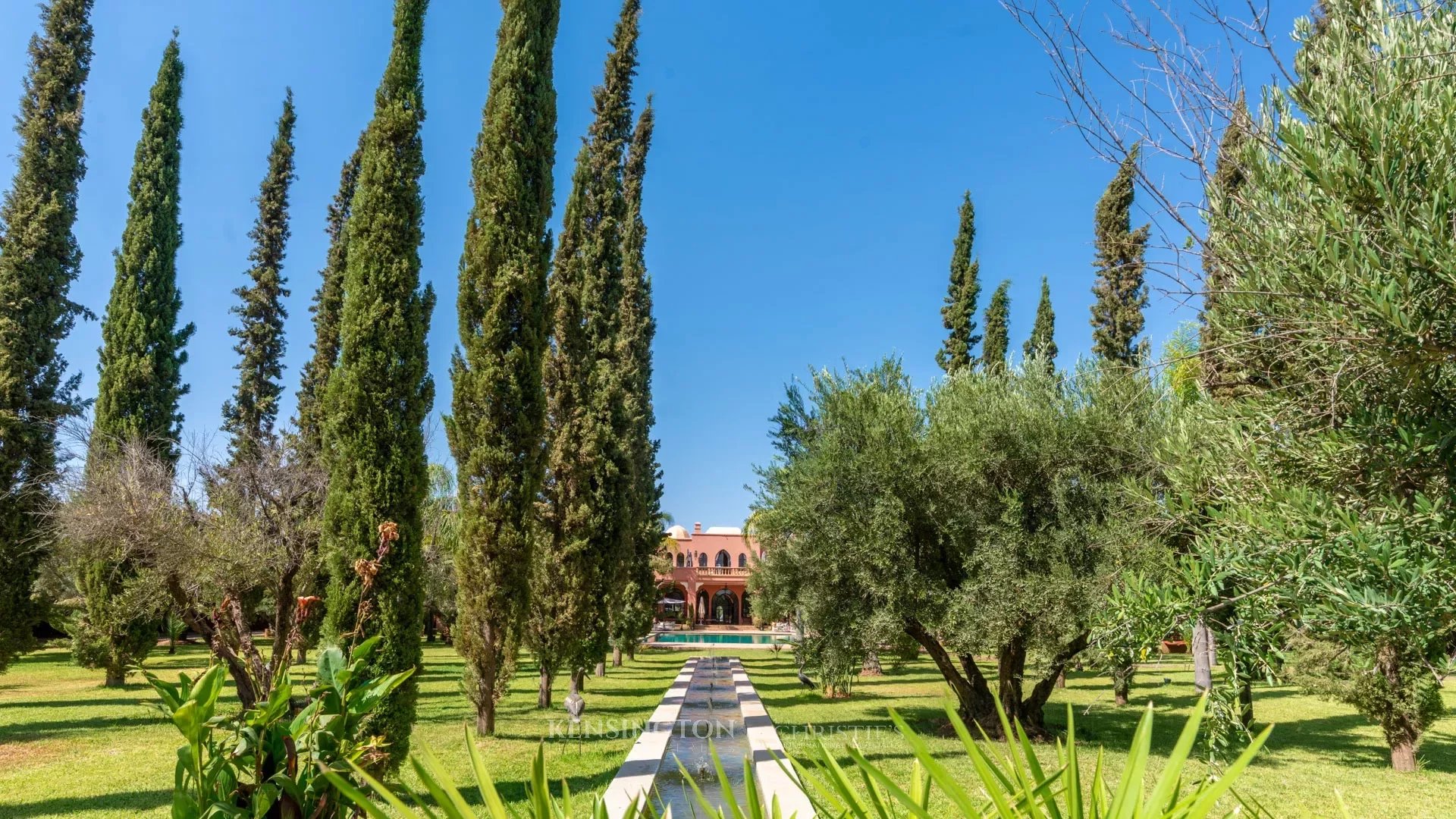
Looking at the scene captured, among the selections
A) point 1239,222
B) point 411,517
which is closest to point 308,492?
point 411,517

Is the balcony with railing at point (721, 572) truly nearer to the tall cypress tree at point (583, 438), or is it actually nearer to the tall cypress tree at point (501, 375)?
the tall cypress tree at point (583, 438)

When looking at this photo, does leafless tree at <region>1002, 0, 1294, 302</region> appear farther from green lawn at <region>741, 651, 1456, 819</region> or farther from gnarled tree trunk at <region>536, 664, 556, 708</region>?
gnarled tree trunk at <region>536, 664, 556, 708</region>

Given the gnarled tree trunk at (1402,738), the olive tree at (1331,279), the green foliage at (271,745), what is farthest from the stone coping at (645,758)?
the gnarled tree trunk at (1402,738)

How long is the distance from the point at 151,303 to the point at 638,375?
11391mm

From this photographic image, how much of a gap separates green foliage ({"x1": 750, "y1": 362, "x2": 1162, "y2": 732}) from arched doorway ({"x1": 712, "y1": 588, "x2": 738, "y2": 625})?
135 ft

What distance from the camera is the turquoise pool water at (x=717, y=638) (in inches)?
1462

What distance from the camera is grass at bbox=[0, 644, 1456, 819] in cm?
785

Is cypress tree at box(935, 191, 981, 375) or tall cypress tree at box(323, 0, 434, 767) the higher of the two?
cypress tree at box(935, 191, 981, 375)

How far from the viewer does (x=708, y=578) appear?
4978cm

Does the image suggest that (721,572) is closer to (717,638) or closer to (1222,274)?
(717,638)

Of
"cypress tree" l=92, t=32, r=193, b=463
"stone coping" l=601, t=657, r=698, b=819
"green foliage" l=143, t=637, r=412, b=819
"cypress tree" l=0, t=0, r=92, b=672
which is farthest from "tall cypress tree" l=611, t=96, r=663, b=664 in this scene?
"green foliage" l=143, t=637, r=412, b=819

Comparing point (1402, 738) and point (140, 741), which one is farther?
point (140, 741)

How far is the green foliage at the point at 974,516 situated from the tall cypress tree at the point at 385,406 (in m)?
5.40

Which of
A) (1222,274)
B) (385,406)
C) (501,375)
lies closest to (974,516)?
(501,375)
